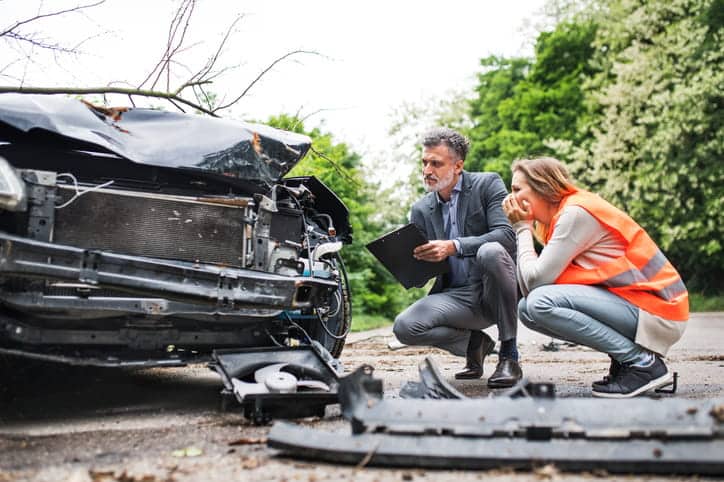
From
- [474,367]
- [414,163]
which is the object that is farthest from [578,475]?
[414,163]

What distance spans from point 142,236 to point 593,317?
239 centimetres

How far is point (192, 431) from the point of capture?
3.14m

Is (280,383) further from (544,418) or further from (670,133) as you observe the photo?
(670,133)

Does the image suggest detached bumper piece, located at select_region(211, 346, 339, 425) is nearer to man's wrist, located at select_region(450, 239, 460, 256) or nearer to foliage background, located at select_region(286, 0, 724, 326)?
man's wrist, located at select_region(450, 239, 460, 256)

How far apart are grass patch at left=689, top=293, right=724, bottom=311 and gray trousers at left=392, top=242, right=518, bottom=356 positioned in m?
15.4

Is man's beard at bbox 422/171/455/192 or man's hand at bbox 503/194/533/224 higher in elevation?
man's beard at bbox 422/171/455/192

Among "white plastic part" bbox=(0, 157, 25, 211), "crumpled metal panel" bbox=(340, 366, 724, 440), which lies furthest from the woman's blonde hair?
"white plastic part" bbox=(0, 157, 25, 211)

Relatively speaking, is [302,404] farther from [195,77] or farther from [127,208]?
[195,77]

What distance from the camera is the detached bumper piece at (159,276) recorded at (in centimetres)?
304

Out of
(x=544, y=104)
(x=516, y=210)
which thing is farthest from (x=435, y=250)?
(x=544, y=104)

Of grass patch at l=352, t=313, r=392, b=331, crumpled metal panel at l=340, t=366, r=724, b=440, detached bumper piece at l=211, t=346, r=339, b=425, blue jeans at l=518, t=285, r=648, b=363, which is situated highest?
blue jeans at l=518, t=285, r=648, b=363

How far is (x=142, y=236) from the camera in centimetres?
356

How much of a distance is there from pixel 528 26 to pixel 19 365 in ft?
98.9

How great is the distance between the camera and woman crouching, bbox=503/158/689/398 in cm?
370
